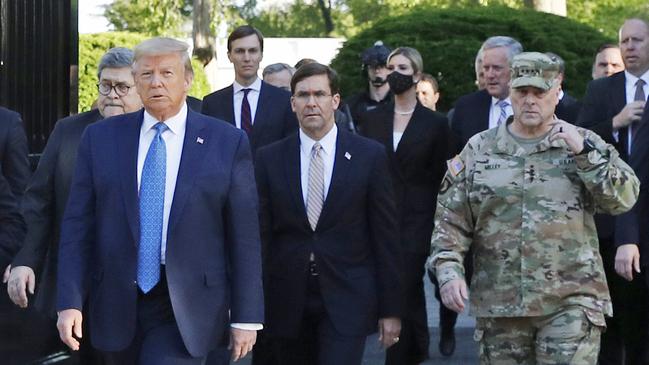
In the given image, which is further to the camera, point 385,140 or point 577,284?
point 385,140

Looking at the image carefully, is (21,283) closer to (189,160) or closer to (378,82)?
(189,160)

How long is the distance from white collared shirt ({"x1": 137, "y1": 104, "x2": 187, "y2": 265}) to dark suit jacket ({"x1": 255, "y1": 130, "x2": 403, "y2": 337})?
143cm

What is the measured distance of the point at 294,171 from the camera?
26.0 ft

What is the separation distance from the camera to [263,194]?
7.98m

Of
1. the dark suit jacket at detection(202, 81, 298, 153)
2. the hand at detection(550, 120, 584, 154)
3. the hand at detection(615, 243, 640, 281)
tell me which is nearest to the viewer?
the hand at detection(550, 120, 584, 154)

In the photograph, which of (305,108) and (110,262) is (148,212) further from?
(305,108)

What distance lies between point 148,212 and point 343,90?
11.8 m

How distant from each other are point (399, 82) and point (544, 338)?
3.39 m

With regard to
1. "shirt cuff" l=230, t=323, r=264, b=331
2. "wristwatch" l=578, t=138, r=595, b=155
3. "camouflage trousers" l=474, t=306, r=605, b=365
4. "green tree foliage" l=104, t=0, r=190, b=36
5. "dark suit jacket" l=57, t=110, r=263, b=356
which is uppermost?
"green tree foliage" l=104, t=0, r=190, b=36

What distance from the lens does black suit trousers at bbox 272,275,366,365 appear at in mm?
7637

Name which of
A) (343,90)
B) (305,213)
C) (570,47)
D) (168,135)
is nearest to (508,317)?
(305,213)

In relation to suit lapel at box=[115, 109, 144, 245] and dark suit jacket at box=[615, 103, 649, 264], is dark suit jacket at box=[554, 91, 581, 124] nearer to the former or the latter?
dark suit jacket at box=[615, 103, 649, 264]

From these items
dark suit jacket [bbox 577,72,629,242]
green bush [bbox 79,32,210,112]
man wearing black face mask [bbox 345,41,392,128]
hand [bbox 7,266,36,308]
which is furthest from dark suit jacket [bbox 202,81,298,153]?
green bush [bbox 79,32,210,112]

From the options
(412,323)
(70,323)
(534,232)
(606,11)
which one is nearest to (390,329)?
(534,232)
